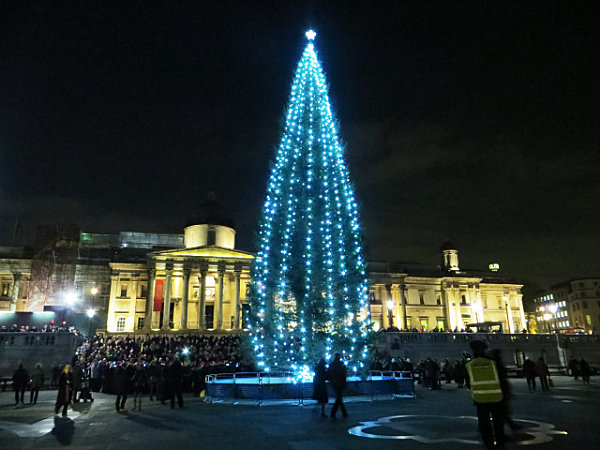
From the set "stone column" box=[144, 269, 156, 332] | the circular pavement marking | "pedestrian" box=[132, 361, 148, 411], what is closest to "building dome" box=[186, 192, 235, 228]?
"stone column" box=[144, 269, 156, 332]

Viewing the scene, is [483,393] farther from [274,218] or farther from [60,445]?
[274,218]

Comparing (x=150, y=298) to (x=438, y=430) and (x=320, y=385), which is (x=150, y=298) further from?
(x=438, y=430)

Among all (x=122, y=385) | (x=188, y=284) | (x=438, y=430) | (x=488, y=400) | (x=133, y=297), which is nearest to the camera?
(x=488, y=400)

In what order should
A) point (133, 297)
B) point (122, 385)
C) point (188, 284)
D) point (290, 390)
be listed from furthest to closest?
1. point (133, 297)
2. point (188, 284)
3. point (290, 390)
4. point (122, 385)

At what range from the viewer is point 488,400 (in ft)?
23.3

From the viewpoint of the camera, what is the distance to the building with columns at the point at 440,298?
239 ft

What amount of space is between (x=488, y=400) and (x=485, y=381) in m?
0.28

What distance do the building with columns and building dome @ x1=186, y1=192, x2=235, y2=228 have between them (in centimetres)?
2388

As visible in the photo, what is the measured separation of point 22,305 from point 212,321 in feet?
81.2

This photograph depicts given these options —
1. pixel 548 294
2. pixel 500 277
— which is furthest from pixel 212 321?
pixel 548 294

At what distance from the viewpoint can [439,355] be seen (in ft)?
129

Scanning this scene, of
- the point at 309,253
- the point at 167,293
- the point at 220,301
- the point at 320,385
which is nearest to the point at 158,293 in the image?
the point at 167,293

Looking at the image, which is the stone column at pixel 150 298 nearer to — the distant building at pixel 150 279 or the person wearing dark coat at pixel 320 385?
the distant building at pixel 150 279

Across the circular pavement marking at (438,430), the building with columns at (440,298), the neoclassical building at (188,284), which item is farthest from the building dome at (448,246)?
the circular pavement marking at (438,430)
